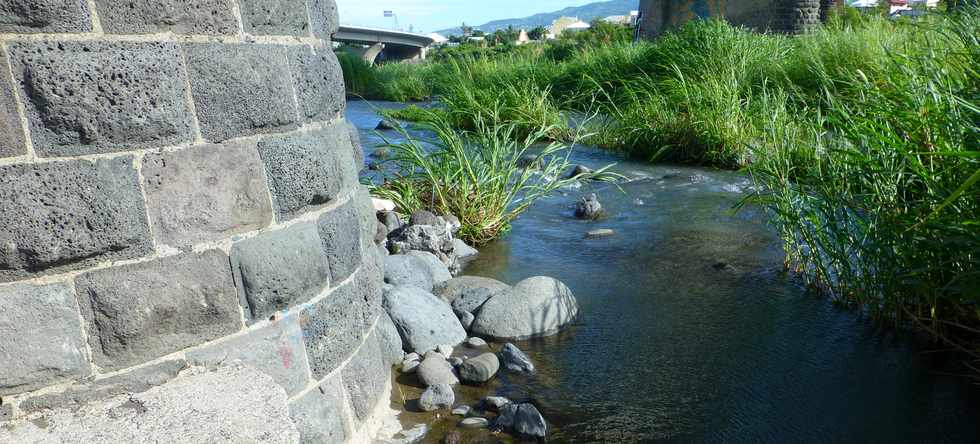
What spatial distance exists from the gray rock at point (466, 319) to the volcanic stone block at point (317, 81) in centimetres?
186

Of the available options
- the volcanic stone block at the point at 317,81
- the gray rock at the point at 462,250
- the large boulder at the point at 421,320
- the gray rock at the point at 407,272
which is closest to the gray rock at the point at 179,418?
the volcanic stone block at the point at 317,81

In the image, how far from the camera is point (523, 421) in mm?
3152

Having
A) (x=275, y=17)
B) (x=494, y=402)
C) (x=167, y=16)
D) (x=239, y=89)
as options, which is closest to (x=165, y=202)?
(x=239, y=89)

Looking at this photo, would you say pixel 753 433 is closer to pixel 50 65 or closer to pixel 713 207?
pixel 50 65

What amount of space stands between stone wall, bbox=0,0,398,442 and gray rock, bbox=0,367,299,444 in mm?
47

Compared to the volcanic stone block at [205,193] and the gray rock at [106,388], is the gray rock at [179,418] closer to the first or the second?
the gray rock at [106,388]

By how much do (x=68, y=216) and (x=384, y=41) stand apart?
43615 millimetres

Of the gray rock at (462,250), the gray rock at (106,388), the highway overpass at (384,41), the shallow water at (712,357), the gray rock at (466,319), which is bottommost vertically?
the shallow water at (712,357)

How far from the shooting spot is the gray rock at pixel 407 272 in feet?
15.3

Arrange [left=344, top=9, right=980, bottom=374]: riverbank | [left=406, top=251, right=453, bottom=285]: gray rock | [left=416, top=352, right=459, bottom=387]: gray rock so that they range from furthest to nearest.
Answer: [left=406, top=251, right=453, bottom=285]: gray rock → [left=416, top=352, right=459, bottom=387]: gray rock → [left=344, top=9, right=980, bottom=374]: riverbank

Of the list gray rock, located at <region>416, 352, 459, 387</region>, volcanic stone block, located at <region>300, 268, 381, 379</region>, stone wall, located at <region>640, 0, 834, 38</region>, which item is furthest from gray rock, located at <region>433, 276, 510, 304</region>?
stone wall, located at <region>640, 0, 834, 38</region>

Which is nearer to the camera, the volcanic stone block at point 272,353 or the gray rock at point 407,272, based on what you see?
the volcanic stone block at point 272,353

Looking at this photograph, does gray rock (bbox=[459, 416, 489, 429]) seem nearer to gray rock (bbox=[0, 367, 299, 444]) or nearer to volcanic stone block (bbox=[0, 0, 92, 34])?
gray rock (bbox=[0, 367, 299, 444])

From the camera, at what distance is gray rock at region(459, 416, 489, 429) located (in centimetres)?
323
